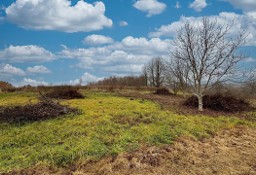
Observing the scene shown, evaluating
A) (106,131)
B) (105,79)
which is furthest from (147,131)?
(105,79)

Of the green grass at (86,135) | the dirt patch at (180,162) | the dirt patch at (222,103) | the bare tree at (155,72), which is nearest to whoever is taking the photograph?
the dirt patch at (180,162)

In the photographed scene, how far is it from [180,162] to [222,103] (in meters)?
9.48

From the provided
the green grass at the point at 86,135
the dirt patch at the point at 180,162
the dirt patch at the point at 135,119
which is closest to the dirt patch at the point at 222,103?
the green grass at the point at 86,135

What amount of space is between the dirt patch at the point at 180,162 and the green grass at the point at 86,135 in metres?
0.34

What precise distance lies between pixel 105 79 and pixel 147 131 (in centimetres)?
4691

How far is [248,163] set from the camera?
5.89m

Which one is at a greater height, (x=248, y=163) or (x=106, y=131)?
(x=106, y=131)

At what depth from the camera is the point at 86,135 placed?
7.10 m

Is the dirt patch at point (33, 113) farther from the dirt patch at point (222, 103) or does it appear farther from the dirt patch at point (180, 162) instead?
the dirt patch at point (222, 103)

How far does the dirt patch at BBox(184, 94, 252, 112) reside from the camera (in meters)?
14.2

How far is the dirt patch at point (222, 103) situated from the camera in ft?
46.5

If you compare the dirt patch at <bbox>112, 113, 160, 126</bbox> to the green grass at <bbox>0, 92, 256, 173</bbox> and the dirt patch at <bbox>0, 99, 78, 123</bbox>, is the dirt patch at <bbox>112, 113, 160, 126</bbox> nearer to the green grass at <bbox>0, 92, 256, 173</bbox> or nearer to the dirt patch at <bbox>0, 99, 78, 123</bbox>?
the green grass at <bbox>0, 92, 256, 173</bbox>

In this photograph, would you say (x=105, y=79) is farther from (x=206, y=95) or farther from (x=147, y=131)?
(x=147, y=131)

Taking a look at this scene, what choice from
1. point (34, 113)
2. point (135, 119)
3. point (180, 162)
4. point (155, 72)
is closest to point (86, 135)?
point (180, 162)
